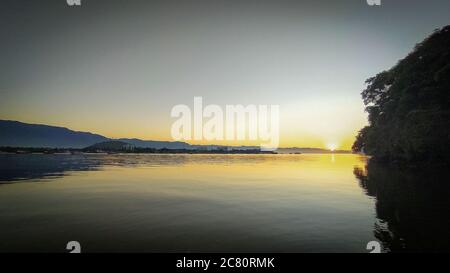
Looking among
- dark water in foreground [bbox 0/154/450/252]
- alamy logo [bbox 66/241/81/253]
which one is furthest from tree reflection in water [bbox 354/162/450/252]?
alamy logo [bbox 66/241/81/253]

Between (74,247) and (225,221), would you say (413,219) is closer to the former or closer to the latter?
(225,221)

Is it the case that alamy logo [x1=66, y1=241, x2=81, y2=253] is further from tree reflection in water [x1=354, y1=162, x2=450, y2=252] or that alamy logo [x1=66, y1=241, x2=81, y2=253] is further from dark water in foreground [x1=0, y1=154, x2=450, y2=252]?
tree reflection in water [x1=354, y1=162, x2=450, y2=252]

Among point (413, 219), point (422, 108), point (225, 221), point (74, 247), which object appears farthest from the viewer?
point (422, 108)

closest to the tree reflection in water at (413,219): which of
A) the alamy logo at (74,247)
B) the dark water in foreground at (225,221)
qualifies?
the dark water in foreground at (225,221)

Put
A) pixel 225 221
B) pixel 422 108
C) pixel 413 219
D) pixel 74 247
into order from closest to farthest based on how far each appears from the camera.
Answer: pixel 74 247 < pixel 413 219 < pixel 225 221 < pixel 422 108

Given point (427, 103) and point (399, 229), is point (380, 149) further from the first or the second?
point (399, 229)

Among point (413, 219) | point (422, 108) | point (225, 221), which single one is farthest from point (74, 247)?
point (422, 108)

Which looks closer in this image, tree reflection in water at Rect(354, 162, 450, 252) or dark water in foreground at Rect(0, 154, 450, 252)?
tree reflection in water at Rect(354, 162, 450, 252)

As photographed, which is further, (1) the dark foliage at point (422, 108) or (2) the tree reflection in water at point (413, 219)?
(1) the dark foliage at point (422, 108)

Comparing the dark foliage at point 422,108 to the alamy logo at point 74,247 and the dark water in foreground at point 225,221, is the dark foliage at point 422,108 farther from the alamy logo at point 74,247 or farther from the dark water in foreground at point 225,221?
the alamy logo at point 74,247

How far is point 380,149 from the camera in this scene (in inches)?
2085
